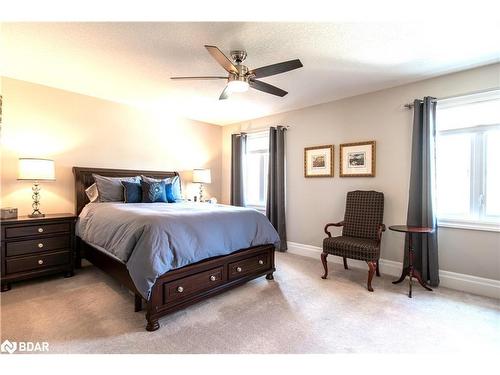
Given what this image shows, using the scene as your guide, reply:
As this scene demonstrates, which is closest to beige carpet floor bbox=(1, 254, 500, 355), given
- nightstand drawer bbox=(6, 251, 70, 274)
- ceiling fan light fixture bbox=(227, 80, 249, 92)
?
nightstand drawer bbox=(6, 251, 70, 274)

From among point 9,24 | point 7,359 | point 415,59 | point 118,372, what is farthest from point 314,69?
point 7,359

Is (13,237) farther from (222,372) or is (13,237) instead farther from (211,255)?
(222,372)

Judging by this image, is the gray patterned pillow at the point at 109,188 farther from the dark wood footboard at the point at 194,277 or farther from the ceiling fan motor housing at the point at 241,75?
the ceiling fan motor housing at the point at 241,75

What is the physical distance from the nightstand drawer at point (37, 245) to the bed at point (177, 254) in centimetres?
20

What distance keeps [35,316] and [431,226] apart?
4.11 m

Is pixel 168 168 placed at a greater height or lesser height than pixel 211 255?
greater

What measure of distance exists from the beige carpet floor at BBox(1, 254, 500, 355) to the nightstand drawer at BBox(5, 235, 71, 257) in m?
0.39

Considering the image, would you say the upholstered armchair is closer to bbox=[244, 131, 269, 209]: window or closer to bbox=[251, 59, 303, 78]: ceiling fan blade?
bbox=[244, 131, 269, 209]: window

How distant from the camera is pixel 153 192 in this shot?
11.8ft

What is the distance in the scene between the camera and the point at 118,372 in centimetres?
153

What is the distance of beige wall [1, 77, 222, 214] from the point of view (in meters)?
3.13

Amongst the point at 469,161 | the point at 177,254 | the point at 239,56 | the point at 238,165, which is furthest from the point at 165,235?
the point at 469,161

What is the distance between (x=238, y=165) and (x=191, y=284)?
10.3 feet

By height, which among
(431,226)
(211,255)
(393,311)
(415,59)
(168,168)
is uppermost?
(415,59)
